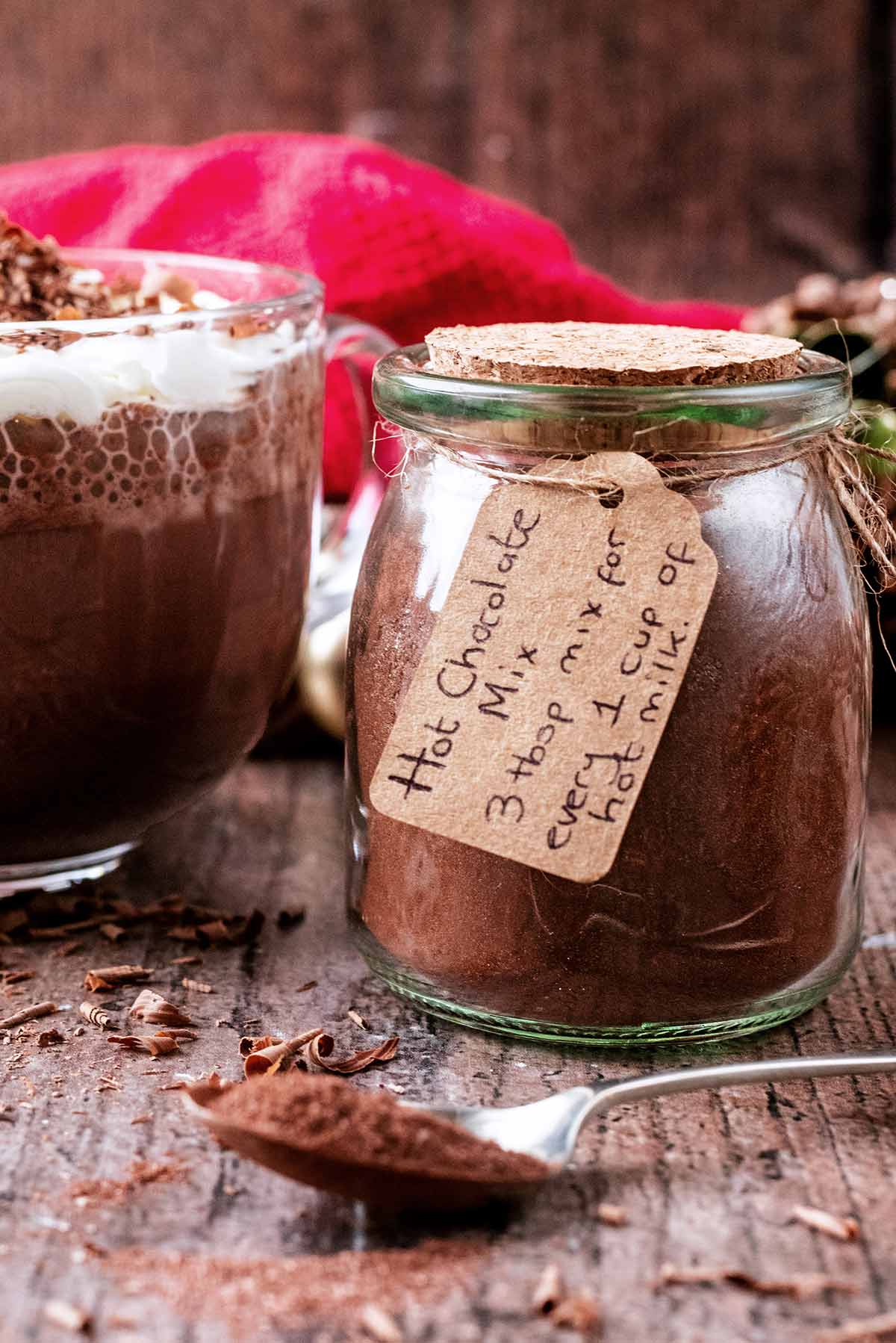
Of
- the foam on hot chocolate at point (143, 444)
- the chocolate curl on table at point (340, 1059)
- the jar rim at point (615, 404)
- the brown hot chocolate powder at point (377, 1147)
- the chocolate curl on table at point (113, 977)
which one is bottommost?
the chocolate curl on table at point (113, 977)

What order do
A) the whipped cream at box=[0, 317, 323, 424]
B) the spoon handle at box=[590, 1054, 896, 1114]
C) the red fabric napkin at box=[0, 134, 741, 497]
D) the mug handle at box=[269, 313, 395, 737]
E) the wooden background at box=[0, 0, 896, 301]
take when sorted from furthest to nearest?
the wooden background at box=[0, 0, 896, 301] < the red fabric napkin at box=[0, 134, 741, 497] < the mug handle at box=[269, 313, 395, 737] < the whipped cream at box=[0, 317, 323, 424] < the spoon handle at box=[590, 1054, 896, 1114]

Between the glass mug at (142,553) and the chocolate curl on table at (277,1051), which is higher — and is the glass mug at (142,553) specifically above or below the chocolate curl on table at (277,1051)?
above

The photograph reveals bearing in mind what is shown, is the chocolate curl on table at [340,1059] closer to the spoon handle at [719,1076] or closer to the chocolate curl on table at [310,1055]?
the chocolate curl on table at [310,1055]

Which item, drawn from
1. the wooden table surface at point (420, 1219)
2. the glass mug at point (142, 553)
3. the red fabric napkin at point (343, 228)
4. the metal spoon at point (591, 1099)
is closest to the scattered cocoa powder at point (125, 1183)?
the wooden table surface at point (420, 1219)

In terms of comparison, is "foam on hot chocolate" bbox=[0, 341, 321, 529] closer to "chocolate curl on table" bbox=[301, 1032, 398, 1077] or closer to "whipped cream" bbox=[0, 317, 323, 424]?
"whipped cream" bbox=[0, 317, 323, 424]

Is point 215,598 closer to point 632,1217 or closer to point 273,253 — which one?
point 632,1217

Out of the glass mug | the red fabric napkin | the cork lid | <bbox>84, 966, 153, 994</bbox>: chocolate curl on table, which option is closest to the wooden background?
the red fabric napkin

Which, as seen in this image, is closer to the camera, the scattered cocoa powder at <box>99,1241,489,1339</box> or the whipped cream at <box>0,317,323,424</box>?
the scattered cocoa powder at <box>99,1241,489,1339</box>
